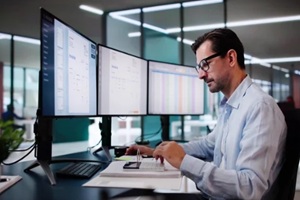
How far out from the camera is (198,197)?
1.10 m

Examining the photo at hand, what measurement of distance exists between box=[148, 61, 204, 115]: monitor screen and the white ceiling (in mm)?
2572

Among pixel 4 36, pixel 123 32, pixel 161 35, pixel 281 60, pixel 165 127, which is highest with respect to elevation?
pixel 4 36

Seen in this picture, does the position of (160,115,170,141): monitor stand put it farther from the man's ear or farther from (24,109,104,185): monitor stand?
the man's ear

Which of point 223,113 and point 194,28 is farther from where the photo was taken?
point 194,28

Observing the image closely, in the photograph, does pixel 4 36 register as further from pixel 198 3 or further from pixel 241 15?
pixel 241 15

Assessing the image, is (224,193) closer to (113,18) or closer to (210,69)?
(210,69)

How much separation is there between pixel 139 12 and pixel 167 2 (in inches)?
26.8

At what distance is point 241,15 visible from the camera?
222 inches

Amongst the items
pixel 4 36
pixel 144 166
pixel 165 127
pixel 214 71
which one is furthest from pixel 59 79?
pixel 4 36

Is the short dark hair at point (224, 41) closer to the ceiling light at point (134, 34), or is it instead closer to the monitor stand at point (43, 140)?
the monitor stand at point (43, 140)

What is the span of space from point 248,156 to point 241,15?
5.30 meters

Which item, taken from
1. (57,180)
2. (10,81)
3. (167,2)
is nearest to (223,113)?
(57,180)

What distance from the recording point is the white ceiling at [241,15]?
5242mm

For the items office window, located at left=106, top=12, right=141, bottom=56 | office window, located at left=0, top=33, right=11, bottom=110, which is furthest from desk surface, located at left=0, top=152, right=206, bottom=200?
office window, located at left=0, top=33, right=11, bottom=110
